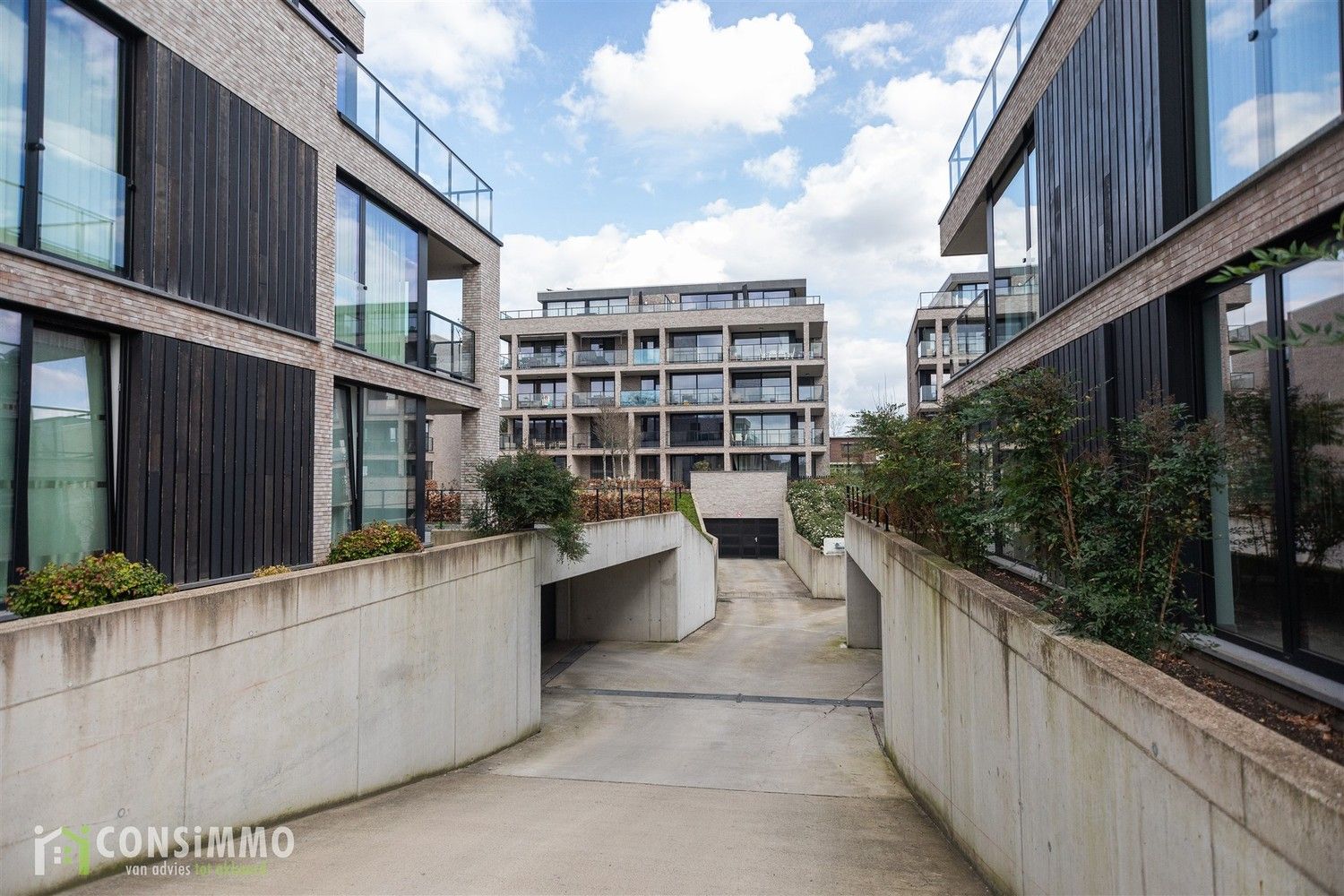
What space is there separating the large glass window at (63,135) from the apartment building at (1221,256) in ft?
30.7

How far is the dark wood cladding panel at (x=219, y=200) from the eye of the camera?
27.1ft

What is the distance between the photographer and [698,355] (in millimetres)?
44906

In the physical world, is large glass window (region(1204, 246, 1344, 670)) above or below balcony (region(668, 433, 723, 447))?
below

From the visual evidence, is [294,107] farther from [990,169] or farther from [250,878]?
[990,169]

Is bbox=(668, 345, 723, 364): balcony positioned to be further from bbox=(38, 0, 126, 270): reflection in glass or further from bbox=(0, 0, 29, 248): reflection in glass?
bbox=(0, 0, 29, 248): reflection in glass

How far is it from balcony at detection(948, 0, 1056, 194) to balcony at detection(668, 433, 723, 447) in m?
28.8

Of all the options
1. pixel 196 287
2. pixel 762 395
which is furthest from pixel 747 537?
pixel 196 287

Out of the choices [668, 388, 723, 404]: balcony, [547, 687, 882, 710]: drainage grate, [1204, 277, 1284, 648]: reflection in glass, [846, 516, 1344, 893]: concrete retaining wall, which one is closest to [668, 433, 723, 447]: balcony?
[668, 388, 723, 404]: balcony

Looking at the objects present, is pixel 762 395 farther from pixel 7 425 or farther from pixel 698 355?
pixel 7 425

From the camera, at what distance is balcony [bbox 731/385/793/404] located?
43688 mm

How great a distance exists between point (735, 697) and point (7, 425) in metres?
12.1

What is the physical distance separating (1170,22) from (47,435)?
37.6 feet

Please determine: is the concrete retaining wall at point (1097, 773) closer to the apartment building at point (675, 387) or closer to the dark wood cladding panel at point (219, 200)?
the dark wood cladding panel at point (219, 200)

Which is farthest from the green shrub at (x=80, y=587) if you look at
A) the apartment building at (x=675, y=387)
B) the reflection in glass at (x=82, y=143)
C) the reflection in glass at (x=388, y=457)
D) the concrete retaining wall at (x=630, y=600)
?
the apartment building at (x=675, y=387)
